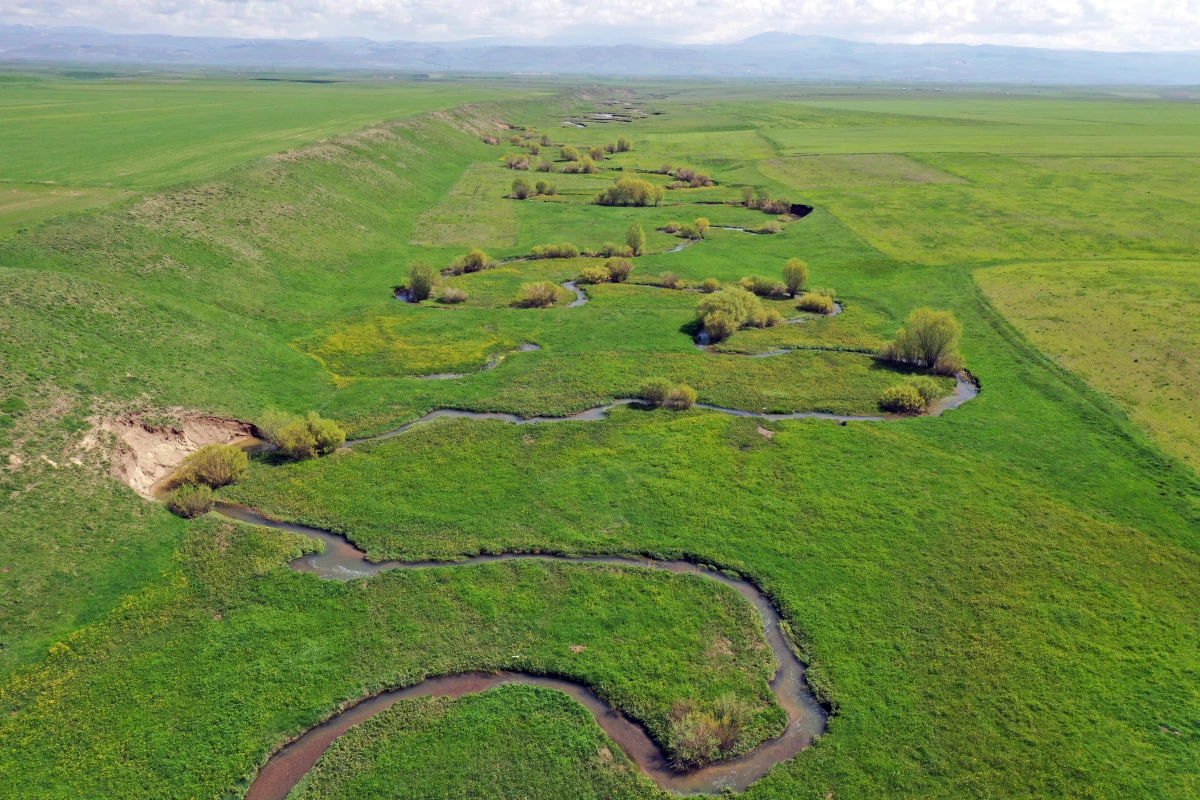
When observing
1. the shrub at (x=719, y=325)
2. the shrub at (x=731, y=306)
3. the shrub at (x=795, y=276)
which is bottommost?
the shrub at (x=719, y=325)

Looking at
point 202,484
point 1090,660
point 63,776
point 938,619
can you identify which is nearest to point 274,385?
point 202,484

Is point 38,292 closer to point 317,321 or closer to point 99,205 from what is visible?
point 317,321

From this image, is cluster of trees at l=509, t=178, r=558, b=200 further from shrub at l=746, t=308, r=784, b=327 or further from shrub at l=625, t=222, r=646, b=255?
shrub at l=746, t=308, r=784, b=327

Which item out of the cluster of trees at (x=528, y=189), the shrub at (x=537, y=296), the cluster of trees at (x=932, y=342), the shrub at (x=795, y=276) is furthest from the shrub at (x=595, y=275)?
the cluster of trees at (x=528, y=189)

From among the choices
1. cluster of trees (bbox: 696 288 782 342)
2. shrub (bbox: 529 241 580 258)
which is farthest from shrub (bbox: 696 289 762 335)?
shrub (bbox: 529 241 580 258)

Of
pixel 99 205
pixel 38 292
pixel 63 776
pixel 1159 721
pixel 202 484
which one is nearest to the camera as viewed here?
pixel 63 776

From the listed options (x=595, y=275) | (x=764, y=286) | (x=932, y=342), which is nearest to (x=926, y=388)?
(x=932, y=342)

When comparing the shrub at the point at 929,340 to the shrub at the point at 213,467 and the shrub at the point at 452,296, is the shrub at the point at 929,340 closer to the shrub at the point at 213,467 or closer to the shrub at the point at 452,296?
the shrub at the point at 452,296
